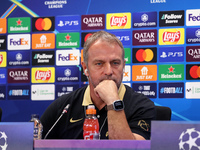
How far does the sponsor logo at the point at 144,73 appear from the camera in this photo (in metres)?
3.33

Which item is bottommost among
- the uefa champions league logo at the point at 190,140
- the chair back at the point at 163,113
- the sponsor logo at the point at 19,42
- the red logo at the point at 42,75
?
the chair back at the point at 163,113

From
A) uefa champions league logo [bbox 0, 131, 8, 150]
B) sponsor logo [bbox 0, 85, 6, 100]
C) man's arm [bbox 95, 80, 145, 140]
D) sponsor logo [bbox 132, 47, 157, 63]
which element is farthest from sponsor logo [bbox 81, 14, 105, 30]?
uefa champions league logo [bbox 0, 131, 8, 150]

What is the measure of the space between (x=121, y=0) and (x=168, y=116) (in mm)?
1674

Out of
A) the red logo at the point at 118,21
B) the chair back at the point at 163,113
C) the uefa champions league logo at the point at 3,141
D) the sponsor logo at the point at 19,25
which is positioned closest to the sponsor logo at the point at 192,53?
the red logo at the point at 118,21

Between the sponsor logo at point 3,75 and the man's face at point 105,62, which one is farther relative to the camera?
the sponsor logo at point 3,75

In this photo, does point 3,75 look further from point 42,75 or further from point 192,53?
point 192,53

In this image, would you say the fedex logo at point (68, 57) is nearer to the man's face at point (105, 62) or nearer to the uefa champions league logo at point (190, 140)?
the man's face at point (105, 62)

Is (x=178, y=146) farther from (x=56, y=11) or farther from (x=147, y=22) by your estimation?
(x=56, y=11)

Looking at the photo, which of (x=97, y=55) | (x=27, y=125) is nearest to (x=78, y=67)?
(x=97, y=55)

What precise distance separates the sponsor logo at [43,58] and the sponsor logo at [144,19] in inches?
40.7

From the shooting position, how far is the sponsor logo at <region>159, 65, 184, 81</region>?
10.7ft

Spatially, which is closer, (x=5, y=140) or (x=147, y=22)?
(x=5, y=140)

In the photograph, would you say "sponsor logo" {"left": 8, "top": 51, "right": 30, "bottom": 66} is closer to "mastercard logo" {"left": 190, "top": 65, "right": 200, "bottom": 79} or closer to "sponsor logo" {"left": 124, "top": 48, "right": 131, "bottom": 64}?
"sponsor logo" {"left": 124, "top": 48, "right": 131, "bottom": 64}

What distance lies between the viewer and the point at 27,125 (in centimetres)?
100
